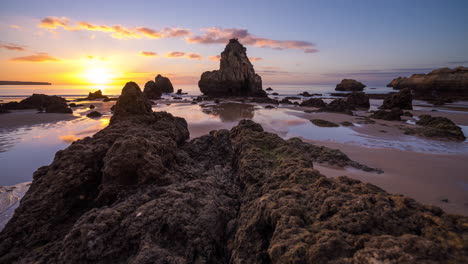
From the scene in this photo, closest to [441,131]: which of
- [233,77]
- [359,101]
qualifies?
[359,101]

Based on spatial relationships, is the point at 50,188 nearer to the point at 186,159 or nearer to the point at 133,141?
the point at 133,141

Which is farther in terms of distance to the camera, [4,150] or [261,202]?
[4,150]

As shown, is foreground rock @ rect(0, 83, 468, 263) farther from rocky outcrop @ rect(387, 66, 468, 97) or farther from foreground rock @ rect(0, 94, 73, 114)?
rocky outcrop @ rect(387, 66, 468, 97)

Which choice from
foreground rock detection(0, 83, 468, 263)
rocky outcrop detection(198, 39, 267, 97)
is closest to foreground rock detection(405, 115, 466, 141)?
foreground rock detection(0, 83, 468, 263)

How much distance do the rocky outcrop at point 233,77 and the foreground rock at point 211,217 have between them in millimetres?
43371

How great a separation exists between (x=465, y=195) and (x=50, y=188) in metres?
8.03

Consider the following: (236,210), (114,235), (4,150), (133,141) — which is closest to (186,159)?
(133,141)

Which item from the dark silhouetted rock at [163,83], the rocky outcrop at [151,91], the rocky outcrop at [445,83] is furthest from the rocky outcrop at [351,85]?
the rocky outcrop at [151,91]

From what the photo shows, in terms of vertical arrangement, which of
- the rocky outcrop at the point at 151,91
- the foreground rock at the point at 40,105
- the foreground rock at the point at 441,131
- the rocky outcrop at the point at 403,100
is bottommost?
the foreground rock at the point at 441,131

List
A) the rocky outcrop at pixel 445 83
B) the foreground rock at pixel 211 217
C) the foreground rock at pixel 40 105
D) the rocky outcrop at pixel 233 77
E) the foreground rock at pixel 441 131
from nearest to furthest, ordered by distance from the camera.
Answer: the foreground rock at pixel 211 217 < the foreground rock at pixel 441 131 < the foreground rock at pixel 40 105 < the rocky outcrop at pixel 445 83 < the rocky outcrop at pixel 233 77

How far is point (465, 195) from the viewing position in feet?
15.2

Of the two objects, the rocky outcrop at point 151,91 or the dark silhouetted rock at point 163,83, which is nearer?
the rocky outcrop at point 151,91

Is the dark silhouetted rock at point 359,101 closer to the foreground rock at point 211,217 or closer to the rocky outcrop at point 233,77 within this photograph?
the rocky outcrop at point 233,77

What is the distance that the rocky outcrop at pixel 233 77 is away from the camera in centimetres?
4688
